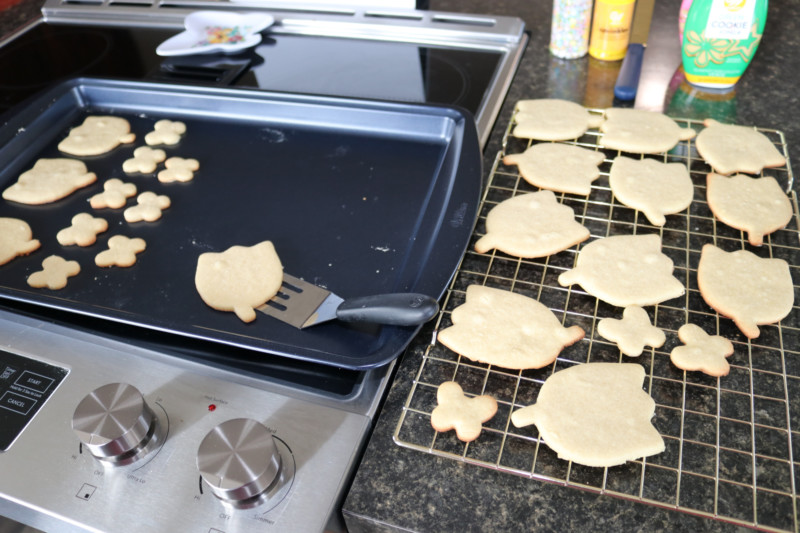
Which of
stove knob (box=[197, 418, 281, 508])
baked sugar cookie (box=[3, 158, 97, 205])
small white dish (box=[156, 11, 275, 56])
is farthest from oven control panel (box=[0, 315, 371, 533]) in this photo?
small white dish (box=[156, 11, 275, 56])

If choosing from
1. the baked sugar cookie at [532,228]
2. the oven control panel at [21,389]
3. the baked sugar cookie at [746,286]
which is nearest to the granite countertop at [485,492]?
the baked sugar cookie at [532,228]

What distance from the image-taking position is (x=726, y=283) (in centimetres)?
73

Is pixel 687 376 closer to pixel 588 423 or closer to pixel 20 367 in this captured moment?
pixel 588 423

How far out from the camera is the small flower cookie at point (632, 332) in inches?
26.8

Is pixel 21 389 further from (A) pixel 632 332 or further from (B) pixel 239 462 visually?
(A) pixel 632 332

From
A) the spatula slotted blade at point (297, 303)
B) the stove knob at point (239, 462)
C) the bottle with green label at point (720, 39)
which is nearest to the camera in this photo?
the stove knob at point (239, 462)

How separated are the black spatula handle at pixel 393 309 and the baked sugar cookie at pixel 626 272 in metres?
0.19

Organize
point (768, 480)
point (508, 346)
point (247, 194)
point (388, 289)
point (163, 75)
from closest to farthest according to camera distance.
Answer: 1. point (768, 480)
2. point (508, 346)
3. point (388, 289)
4. point (247, 194)
5. point (163, 75)

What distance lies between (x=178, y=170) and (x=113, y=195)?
10 cm

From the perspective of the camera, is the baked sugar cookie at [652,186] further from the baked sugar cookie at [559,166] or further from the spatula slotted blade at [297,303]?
the spatula slotted blade at [297,303]

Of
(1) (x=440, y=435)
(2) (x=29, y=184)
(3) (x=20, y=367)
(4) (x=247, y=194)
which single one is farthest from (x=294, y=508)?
(2) (x=29, y=184)

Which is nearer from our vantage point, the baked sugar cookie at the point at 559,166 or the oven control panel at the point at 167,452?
the oven control panel at the point at 167,452

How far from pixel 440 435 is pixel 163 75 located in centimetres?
95

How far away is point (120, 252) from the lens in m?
0.86
